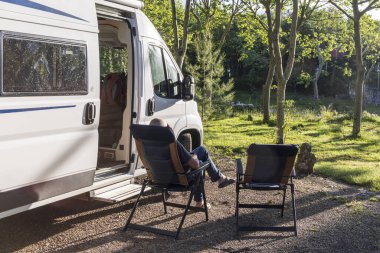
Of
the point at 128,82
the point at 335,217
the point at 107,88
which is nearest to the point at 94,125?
the point at 128,82

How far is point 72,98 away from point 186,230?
206 cm

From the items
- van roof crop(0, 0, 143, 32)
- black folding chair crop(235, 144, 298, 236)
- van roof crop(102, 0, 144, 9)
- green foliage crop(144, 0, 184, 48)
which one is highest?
green foliage crop(144, 0, 184, 48)

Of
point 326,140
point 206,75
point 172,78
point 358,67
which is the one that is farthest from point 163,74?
point 206,75

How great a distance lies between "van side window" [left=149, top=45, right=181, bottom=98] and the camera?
7.05 metres

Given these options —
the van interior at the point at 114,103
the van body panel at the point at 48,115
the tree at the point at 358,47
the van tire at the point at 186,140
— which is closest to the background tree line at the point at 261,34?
the tree at the point at 358,47

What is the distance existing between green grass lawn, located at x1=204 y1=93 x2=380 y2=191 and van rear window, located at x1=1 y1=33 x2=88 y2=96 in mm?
5489

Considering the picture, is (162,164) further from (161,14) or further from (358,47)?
(161,14)

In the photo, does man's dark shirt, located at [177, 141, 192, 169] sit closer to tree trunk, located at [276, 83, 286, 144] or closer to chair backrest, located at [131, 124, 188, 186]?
chair backrest, located at [131, 124, 188, 186]

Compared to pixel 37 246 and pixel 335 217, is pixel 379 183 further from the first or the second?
pixel 37 246

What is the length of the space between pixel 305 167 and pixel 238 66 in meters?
40.6

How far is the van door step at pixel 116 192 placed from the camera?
19.6 ft

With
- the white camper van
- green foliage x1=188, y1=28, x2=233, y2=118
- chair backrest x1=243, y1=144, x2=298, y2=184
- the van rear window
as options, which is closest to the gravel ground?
the white camper van

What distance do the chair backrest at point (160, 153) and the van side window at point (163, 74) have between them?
1338mm

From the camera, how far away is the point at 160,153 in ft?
19.0
